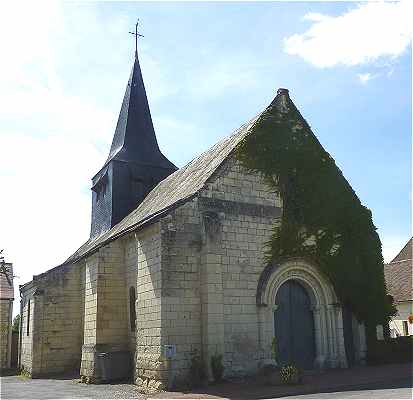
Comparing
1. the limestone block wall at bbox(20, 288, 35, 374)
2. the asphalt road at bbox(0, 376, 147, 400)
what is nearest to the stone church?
the limestone block wall at bbox(20, 288, 35, 374)

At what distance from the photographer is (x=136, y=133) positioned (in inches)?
987

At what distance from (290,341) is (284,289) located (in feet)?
5.04

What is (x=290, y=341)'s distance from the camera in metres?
14.4

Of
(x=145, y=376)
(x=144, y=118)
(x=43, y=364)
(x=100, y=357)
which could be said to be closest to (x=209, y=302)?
(x=145, y=376)

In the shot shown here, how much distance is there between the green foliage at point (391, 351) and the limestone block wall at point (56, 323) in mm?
10758

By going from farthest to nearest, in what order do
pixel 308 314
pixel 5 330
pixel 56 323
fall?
pixel 5 330 → pixel 56 323 → pixel 308 314

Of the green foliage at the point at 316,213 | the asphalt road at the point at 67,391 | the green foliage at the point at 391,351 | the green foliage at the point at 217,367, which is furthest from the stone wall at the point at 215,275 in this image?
the green foliage at the point at 391,351

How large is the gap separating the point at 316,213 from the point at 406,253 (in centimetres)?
1811

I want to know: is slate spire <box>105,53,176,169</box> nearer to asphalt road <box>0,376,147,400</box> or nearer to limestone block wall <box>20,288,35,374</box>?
limestone block wall <box>20,288,35,374</box>

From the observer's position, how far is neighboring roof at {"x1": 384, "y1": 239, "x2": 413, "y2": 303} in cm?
2630

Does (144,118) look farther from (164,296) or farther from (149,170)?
(164,296)

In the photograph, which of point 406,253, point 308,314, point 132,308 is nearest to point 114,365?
point 132,308

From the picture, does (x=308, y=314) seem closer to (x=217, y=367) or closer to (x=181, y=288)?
(x=217, y=367)

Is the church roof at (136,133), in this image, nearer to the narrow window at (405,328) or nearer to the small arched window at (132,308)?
the small arched window at (132,308)
